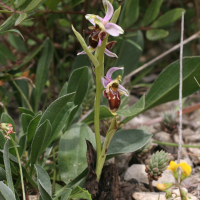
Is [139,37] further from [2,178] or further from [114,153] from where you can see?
[2,178]

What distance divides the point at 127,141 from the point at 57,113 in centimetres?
36

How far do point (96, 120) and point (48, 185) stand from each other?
1.08ft

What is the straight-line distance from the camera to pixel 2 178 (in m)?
1.03

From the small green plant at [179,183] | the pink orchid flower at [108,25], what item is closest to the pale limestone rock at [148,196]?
the small green plant at [179,183]

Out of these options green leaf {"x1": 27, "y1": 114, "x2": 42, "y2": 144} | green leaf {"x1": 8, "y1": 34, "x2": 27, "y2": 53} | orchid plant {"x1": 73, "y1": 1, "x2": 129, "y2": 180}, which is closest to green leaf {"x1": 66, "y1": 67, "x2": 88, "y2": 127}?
green leaf {"x1": 27, "y1": 114, "x2": 42, "y2": 144}

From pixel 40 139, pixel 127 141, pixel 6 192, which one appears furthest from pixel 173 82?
pixel 6 192

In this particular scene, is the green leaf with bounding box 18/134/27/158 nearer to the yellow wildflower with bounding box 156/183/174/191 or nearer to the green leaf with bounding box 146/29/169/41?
the yellow wildflower with bounding box 156/183/174/191

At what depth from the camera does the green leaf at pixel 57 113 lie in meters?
1.08

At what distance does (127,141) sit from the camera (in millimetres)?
1167

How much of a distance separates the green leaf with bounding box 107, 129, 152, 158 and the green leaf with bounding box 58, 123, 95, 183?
0.42 feet

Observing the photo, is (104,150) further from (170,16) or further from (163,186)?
(170,16)

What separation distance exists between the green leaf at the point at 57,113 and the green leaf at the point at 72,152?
59mm

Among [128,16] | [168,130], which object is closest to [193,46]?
[128,16]

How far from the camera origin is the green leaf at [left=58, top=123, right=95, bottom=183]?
1.19 metres
